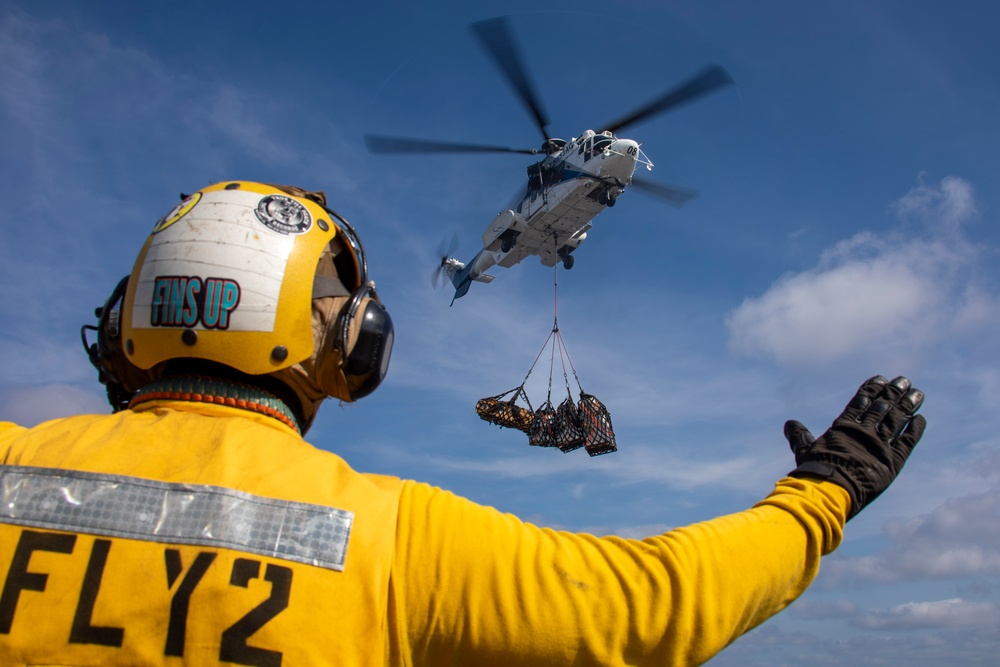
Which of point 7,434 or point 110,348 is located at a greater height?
point 110,348

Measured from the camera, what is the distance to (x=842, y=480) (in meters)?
1.94

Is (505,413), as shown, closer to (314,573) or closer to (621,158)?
(621,158)

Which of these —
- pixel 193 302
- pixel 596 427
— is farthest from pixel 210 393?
pixel 596 427

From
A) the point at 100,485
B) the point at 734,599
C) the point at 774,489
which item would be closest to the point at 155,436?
the point at 100,485

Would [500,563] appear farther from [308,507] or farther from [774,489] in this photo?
[774,489]

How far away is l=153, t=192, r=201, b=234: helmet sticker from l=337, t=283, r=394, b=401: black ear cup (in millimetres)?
609

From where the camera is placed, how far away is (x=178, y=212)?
235 centimetres

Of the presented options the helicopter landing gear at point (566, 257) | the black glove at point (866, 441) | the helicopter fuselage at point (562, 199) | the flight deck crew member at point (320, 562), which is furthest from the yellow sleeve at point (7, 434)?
the helicopter landing gear at point (566, 257)

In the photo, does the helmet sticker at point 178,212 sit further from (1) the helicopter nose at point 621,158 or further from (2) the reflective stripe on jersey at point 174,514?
(1) the helicopter nose at point 621,158

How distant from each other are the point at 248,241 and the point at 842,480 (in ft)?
6.14

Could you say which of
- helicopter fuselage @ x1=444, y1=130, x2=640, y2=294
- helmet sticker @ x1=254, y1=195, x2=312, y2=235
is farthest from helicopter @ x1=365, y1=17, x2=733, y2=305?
helmet sticker @ x1=254, y1=195, x2=312, y2=235

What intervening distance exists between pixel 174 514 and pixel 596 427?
1156cm

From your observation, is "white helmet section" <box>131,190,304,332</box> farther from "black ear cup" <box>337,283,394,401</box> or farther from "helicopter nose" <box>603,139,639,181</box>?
"helicopter nose" <box>603,139,639,181</box>

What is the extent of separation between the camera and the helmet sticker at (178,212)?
2.31 m
